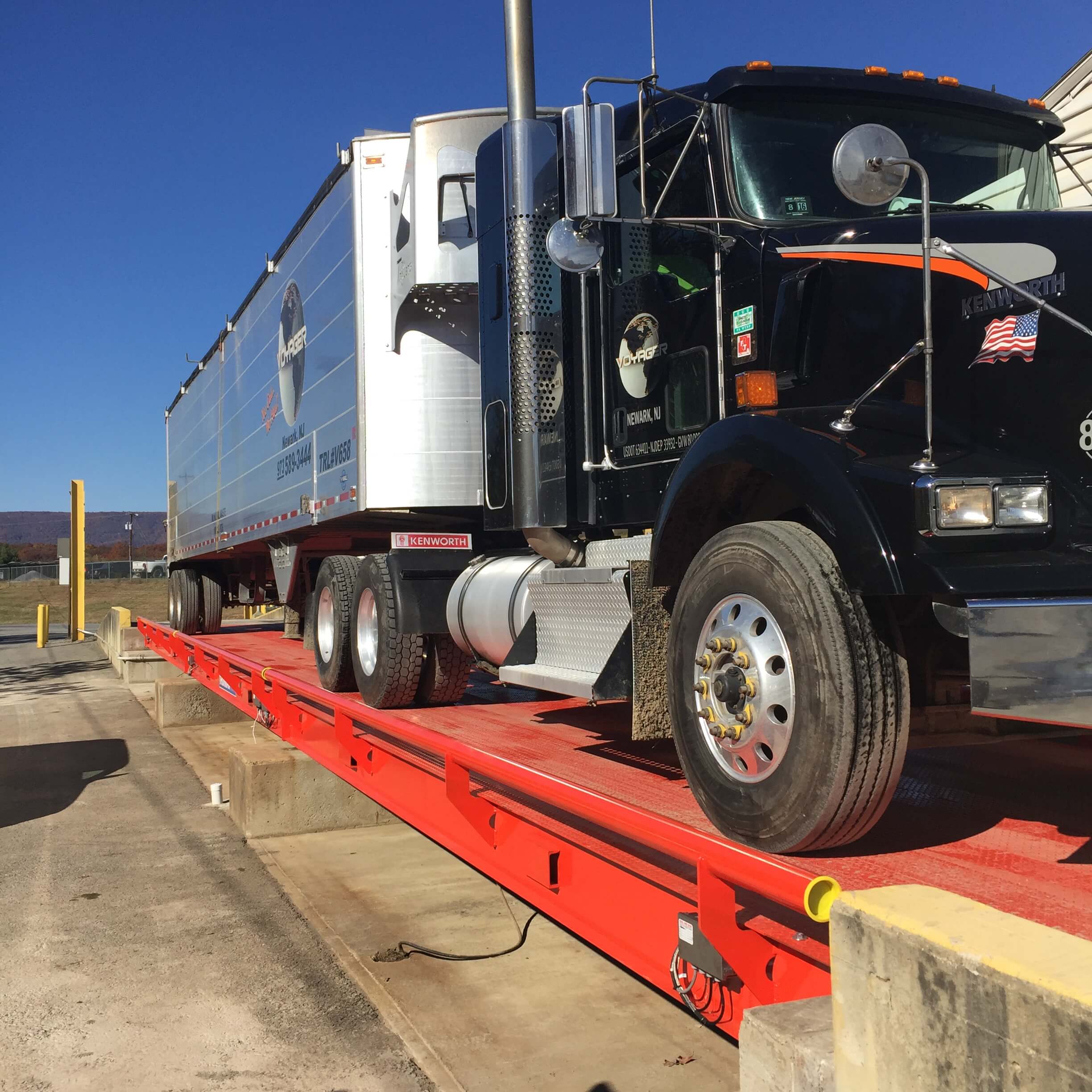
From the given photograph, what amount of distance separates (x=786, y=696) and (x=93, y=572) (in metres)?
79.0

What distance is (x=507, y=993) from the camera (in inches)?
191

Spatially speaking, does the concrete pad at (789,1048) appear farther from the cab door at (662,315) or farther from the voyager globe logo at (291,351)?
the voyager globe logo at (291,351)

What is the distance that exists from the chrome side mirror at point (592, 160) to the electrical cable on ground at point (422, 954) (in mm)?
3287

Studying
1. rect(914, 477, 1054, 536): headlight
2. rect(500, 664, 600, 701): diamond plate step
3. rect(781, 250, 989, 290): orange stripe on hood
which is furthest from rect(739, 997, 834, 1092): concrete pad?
rect(781, 250, 989, 290): orange stripe on hood

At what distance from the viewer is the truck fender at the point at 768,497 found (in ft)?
9.66

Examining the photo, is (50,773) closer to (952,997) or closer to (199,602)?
(199,602)

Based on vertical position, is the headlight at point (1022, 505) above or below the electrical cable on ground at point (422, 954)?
above

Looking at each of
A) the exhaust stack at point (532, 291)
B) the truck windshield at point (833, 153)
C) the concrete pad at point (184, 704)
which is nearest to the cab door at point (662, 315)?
the truck windshield at point (833, 153)

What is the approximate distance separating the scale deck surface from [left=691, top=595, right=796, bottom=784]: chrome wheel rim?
250mm

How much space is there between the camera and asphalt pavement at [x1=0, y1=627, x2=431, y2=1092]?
4.16m

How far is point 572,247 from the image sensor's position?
169 inches

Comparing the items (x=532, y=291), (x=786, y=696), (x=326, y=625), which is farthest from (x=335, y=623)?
(x=786, y=696)

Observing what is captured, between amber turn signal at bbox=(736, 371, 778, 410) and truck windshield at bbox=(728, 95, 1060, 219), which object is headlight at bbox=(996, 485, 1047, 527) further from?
truck windshield at bbox=(728, 95, 1060, 219)

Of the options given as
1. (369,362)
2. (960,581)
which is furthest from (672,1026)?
(369,362)
